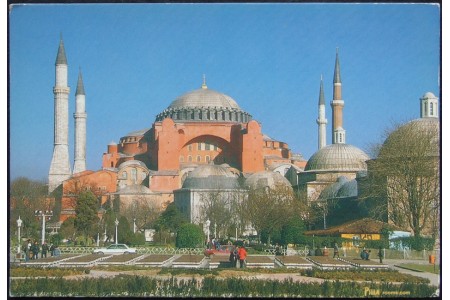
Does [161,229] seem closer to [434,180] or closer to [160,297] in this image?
[434,180]

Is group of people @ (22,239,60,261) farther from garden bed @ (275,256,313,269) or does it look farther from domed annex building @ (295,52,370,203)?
domed annex building @ (295,52,370,203)

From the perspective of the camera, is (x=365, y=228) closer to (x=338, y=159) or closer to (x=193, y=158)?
(x=338, y=159)

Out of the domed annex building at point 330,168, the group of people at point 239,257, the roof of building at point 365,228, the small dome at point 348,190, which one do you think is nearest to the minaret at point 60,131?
the domed annex building at point 330,168

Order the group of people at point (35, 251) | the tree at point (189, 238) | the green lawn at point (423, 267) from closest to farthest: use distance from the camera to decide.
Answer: the green lawn at point (423, 267) < the group of people at point (35, 251) < the tree at point (189, 238)

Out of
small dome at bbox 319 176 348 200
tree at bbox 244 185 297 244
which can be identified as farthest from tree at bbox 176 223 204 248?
small dome at bbox 319 176 348 200

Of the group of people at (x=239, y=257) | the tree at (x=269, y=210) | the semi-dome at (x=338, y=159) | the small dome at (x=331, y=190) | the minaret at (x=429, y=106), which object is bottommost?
the group of people at (x=239, y=257)

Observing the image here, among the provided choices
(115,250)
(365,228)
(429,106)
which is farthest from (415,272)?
(429,106)

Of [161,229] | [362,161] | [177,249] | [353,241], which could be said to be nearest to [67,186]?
[161,229]

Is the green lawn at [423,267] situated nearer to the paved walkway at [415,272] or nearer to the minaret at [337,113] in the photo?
the paved walkway at [415,272]
